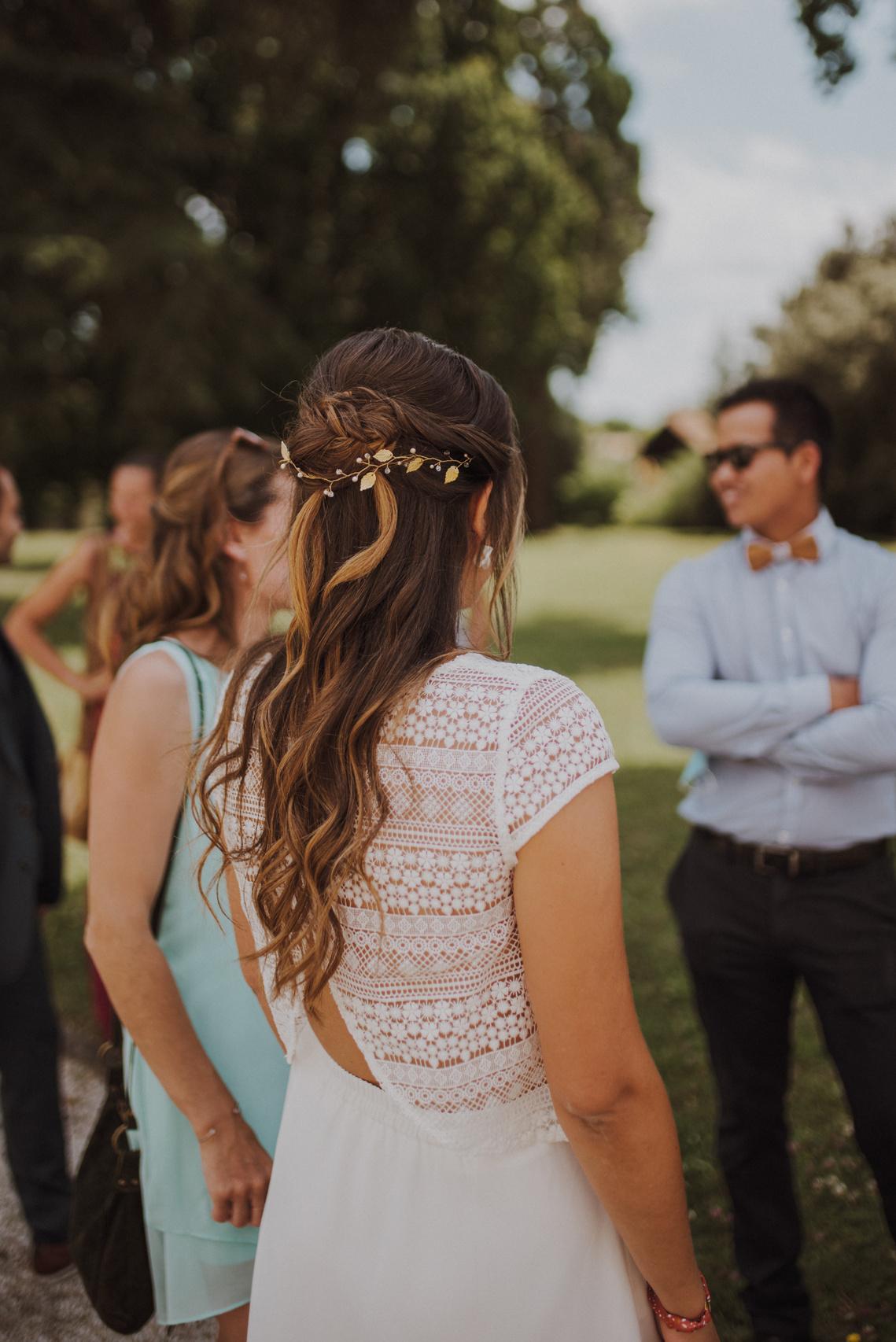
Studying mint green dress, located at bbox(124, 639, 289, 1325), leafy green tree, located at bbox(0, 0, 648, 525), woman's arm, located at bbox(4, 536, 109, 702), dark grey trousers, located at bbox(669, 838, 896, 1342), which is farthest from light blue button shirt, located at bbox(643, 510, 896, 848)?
Answer: leafy green tree, located at bbox(0, 0, 648, 525)

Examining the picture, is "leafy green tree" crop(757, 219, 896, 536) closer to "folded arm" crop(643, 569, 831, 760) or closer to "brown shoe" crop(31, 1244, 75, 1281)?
"folded arm" crop(643, 569, 831, 760)

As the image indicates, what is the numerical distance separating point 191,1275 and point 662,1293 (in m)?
1.08

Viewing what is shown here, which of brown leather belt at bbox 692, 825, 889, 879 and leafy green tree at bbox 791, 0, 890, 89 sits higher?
leafy green tree at bbox 791, 0, 890, 89

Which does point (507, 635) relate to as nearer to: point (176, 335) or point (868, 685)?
point (868, 685)

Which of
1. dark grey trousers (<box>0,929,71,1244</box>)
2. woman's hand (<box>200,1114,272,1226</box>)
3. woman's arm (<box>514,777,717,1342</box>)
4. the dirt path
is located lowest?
the dirt path

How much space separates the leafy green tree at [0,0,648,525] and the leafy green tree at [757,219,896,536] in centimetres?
608

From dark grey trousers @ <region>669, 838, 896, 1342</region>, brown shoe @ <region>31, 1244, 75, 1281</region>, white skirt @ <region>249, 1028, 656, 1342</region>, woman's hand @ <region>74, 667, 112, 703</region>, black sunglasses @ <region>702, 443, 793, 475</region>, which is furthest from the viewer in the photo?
woman's hand @ <region>74, 667, 112, 703</region>

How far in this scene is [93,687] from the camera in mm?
4547

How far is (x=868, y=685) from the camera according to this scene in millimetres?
2963

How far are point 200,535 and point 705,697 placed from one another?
1.49 meters

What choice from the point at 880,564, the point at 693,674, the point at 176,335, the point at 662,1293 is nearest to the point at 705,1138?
the point at 693,674

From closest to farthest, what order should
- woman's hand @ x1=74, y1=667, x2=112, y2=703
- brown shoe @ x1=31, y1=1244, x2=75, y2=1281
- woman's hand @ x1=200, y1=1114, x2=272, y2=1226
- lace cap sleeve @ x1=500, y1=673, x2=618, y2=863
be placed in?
lace cap sleeve @ x1=500, y1=673, x2=618, y2=863 → woman's hand @ x1=200, y1=1114, x2=272, y2=1226 → brown shoe @ x1=31, y1=1244, x2=75, y2=1281 → woman's hand @ x1=74, y1=667, x2=112, y2=703

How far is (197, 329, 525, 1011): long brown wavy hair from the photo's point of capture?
141cm

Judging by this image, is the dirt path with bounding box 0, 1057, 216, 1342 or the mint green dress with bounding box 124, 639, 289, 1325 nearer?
the mint green dress with bounding box 124, 639, 289, 1325
